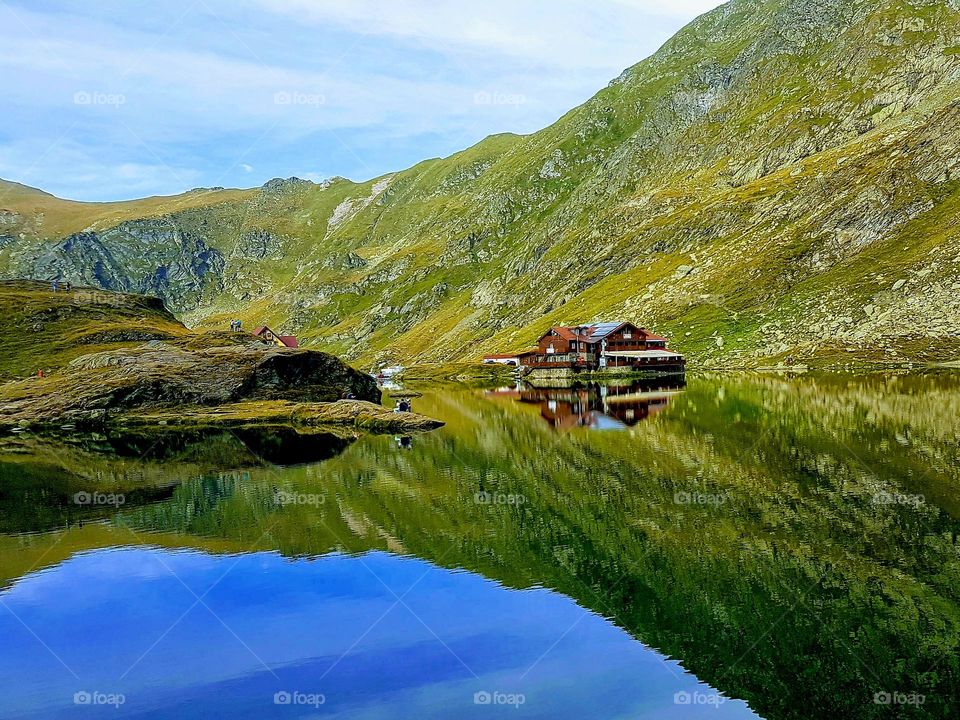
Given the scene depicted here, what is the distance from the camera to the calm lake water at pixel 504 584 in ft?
79.7

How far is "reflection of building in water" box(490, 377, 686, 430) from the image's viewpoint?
92.7 meters

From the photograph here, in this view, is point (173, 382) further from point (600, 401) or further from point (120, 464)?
point (600, 401)

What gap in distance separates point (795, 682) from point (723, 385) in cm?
11097

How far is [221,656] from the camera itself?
27812 millimetres

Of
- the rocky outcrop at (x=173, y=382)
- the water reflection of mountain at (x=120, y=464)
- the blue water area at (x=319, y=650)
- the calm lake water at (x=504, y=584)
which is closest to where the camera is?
the blue water area at (x=319, y=650)

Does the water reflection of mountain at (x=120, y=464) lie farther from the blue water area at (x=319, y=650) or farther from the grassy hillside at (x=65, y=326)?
the grassy hillside at (x=65, y=326)

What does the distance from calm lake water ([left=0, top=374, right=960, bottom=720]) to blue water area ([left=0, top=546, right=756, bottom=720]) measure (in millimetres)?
121

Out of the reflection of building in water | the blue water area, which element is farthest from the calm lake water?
the reflection of building in water

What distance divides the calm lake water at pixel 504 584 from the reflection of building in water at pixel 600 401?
24.5m

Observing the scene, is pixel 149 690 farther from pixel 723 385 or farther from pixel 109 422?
pixel 723 385

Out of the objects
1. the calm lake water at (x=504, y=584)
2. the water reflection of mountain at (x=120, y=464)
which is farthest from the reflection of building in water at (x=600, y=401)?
the water reflection of mountain at (x=120, y=464)

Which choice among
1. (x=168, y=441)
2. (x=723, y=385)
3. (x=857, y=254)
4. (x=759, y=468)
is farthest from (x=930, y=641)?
(x=857, y=254)

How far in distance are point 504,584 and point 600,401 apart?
89.6m

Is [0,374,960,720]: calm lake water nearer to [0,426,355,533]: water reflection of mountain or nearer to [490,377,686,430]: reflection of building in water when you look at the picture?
[0,426,355,533]: water reflection of mountain
